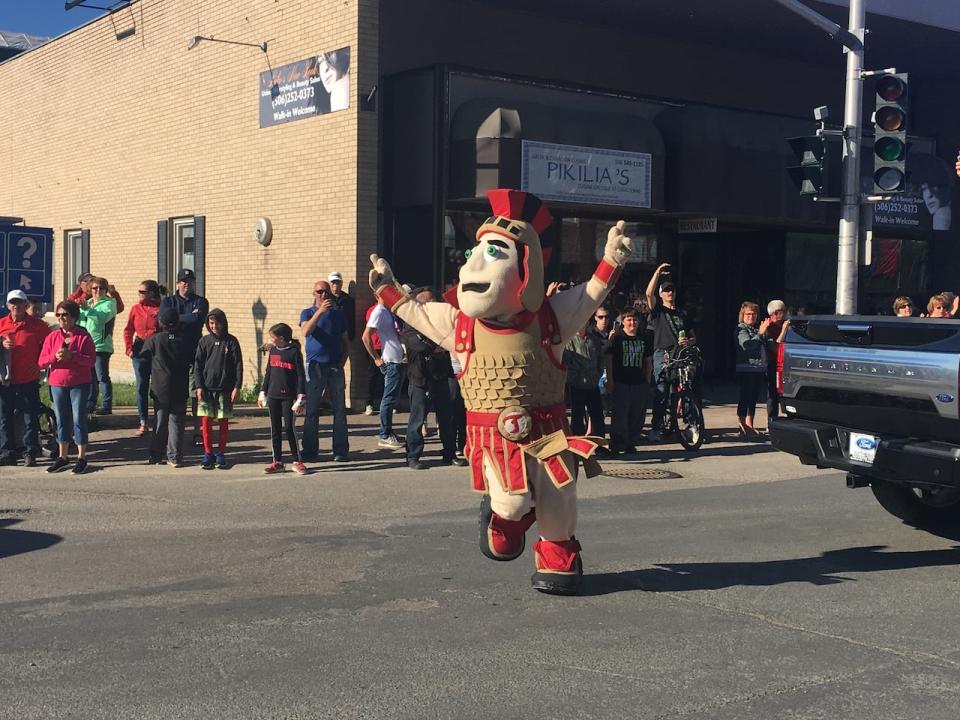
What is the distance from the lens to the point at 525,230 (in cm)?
645

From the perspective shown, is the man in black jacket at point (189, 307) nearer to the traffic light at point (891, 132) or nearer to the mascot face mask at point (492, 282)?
the mascot face mask at point (492, 282)

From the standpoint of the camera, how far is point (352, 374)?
15125mm

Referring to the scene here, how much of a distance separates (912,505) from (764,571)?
1907mm

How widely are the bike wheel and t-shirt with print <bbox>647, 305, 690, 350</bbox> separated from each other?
0.62m

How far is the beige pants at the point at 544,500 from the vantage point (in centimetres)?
627

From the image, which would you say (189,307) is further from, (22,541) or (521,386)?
(521,386)

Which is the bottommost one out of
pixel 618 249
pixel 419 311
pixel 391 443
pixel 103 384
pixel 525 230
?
pixel 391 443

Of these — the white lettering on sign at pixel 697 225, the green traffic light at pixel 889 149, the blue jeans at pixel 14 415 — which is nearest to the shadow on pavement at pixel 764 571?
the green traffic light at pixel 889 149

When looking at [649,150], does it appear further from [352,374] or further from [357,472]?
[357,472]

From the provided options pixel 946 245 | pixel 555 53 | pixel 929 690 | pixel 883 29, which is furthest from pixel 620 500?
pixel 946 245

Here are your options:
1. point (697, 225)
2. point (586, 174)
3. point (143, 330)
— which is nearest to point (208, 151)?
point (143, 330)

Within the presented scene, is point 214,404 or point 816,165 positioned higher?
point 816,165

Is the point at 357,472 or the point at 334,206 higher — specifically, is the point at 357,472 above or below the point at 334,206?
below

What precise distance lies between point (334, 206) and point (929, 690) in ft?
38.7
